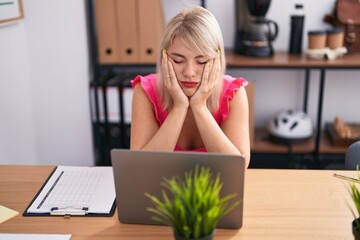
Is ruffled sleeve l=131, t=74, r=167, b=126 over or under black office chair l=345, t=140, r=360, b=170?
over

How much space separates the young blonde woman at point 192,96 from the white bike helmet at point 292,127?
119 cm

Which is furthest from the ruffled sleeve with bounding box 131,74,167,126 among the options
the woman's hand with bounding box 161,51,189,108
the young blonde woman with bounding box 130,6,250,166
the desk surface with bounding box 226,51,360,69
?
the desk surface with bounding box 226,51,360,69

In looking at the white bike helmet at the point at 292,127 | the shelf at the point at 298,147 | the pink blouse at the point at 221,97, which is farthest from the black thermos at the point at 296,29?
the pink blouse at the point at 221,97

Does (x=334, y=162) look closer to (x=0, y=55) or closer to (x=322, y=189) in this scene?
(x=322, y=189)

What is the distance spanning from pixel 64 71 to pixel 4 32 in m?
0.43

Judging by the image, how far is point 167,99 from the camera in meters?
1.58

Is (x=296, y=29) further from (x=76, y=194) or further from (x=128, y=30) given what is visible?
(x=76, y=194)

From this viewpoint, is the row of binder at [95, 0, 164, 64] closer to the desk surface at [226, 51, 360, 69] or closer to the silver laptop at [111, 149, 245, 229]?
the desk surface at [226, 51, 360, 69]

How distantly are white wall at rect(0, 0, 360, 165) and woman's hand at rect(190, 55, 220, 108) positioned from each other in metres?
1.39

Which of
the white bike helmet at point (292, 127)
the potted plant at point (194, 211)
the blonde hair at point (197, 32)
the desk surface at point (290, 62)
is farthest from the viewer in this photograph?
the white bike helmet at point (292, 127)

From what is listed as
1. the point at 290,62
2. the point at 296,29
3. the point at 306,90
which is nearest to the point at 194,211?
the point at 290,62

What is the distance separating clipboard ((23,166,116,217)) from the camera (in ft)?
3.77

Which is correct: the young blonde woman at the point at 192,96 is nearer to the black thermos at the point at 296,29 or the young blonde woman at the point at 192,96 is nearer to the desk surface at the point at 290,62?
the desk surface at the point at 290,62

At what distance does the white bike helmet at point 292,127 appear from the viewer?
270cm
